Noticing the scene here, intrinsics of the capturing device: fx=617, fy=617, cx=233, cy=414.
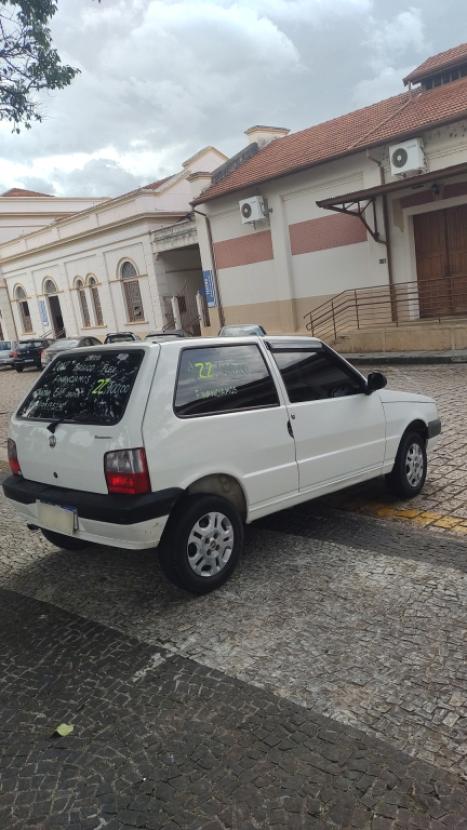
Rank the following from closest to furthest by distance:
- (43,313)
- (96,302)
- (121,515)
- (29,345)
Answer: (121,515), (29,345), (96,302), (43,313)

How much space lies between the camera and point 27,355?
2655cm

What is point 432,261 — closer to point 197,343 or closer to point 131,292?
point 197,343

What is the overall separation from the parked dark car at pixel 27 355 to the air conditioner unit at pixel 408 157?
16.4 m

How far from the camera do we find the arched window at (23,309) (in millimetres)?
40969

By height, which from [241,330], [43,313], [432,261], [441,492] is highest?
[43,313]

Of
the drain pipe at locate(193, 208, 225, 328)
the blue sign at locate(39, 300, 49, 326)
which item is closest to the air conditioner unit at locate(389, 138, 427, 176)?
the drain pipe at locate(193, 208, 225, 328)

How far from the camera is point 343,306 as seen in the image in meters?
20.7

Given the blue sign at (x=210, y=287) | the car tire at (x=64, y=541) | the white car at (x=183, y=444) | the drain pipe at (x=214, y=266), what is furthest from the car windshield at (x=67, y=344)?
the white car at (x=183, y=444)

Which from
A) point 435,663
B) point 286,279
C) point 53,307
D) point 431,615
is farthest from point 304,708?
point 53,307

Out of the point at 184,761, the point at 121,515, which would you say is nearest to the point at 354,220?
the point at 121,515

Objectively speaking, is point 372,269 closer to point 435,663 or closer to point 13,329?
point 435,663

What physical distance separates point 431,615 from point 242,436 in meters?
1.62

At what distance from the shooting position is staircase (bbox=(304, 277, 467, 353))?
1598 cm

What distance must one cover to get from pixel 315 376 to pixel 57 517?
224 cm
